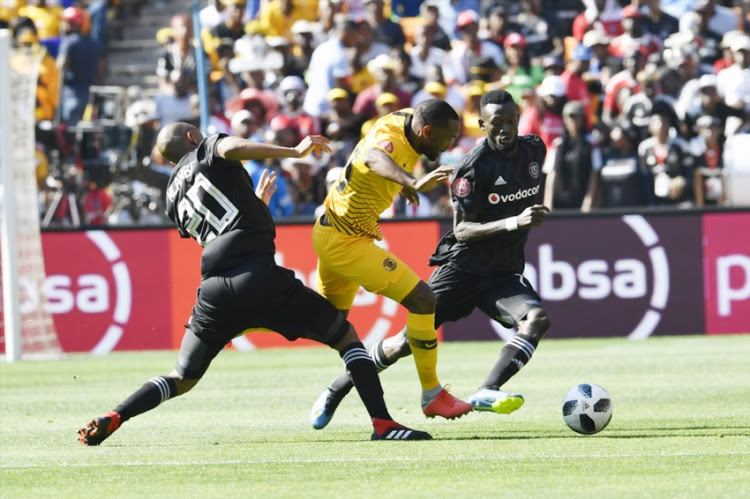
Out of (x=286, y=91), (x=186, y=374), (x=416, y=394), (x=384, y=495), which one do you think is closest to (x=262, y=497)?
(x=384, y=495)

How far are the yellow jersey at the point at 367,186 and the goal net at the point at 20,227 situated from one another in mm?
8690

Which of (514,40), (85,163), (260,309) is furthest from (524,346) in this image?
(85,163)

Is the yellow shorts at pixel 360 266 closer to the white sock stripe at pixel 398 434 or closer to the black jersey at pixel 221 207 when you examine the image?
the black jersey at pixel 221 207

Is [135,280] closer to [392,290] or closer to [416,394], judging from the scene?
[416,394]

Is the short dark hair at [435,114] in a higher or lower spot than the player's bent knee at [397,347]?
higher

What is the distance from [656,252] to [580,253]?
96cm

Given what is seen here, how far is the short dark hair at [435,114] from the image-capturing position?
879 centimetres

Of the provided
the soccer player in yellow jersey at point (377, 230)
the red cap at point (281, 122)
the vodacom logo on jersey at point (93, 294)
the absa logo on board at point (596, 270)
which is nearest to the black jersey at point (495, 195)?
the soccer player in yellow jersey at point (377, 230)

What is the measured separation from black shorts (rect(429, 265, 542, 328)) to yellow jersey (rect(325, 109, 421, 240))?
0.79m

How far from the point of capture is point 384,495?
6512 millimetres

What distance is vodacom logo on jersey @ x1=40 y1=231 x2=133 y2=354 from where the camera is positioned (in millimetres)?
17906

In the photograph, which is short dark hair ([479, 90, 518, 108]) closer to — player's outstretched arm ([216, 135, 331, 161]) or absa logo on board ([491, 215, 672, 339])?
player's outstretched arm ([216, 135, 331, 161])

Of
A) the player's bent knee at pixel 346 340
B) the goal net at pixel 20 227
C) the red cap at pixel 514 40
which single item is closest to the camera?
the player's bent knee at pixel 346 340

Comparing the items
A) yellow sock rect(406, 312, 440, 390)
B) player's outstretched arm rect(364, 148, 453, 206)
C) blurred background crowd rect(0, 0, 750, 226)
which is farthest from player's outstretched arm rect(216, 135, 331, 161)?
blurred background crowd rect(0, 0, 750, 226)
